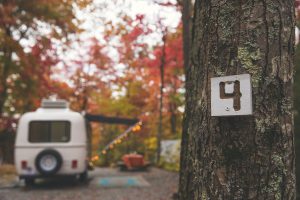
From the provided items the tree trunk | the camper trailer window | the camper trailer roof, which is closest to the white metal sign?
the tree trunk

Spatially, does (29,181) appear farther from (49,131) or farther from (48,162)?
(49,131)

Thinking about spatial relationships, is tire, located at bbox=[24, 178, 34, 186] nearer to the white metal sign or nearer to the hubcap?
the hubcap

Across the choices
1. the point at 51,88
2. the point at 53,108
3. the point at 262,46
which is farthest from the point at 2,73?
the point at 262,46

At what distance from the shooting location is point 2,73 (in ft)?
56.3

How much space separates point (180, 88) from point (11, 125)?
390 inches

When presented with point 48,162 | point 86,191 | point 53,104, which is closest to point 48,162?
point 48,162

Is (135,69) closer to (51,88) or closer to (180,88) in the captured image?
(180,88)

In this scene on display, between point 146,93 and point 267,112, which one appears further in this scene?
point 146,93

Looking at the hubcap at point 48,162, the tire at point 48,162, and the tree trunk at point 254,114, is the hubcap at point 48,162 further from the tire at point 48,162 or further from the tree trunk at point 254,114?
the tree trunk at point 254,114

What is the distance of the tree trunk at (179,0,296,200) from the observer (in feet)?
6.10

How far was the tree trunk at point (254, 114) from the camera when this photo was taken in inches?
73.2

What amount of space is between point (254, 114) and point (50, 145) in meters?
10.1

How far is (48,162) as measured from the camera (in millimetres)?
11039

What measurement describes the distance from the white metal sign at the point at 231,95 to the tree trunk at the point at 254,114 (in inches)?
1.6
